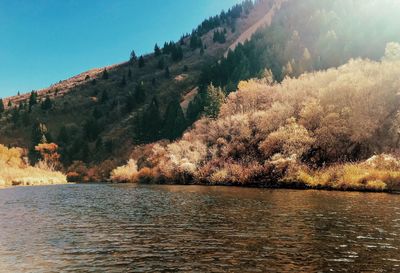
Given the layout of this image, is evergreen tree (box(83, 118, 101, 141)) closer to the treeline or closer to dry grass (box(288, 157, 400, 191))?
the treeline

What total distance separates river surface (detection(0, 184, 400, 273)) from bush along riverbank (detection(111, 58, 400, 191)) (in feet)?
53.5

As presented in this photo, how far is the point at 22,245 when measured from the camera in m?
18.2

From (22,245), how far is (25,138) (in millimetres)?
134431

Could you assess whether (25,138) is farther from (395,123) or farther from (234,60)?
(395,123)

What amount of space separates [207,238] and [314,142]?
39.8m

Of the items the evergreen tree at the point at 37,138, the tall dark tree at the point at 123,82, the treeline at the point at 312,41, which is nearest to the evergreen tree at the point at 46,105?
the evergreen tree at the point at 37,138

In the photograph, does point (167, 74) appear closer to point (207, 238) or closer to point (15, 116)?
point (15, 116)

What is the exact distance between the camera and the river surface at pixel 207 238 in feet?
48.1

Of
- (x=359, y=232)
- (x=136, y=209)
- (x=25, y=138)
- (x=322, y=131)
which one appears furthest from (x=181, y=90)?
(x=359, y=232)

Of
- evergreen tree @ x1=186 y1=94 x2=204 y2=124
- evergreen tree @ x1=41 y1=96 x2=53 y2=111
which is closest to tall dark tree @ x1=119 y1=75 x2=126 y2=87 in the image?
evergreen tree @ x1=41 y1=96 x2=53 y2=111

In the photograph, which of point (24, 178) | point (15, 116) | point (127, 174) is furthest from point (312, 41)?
point (15, 116)

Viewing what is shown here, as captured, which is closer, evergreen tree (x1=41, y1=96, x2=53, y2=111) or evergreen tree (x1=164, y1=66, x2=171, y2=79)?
evergreen tree (x1=41, y1=96, x2=53, y2=111)

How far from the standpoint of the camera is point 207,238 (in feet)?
63.6

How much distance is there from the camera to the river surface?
14648mm
